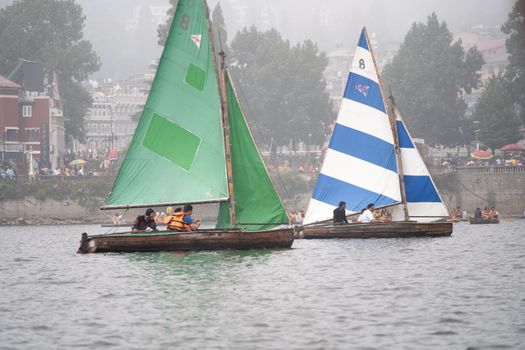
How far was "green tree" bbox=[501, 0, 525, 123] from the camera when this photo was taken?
148750 millimetres

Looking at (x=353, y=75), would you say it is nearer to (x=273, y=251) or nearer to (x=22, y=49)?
(x=273, y=251)

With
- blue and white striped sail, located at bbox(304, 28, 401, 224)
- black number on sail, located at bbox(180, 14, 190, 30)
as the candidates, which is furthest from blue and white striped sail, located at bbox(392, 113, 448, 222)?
black number on sail, located at bbox(180, 14, 190, 30)

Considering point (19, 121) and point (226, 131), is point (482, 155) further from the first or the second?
point (226, 131)

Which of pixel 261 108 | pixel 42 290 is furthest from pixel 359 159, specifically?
pixel 261 108

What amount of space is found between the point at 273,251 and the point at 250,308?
17621mm

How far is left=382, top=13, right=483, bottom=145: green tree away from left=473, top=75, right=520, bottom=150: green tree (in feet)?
16.3

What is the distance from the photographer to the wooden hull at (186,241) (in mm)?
54000

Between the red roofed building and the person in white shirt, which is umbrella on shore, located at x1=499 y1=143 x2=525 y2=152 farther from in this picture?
the person in white shirt

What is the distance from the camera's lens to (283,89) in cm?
16575

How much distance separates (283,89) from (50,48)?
1091 inches

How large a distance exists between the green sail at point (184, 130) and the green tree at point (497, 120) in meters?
93.8

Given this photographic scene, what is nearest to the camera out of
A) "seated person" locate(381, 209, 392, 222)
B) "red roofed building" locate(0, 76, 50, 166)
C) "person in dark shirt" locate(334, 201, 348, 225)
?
"person in dark shirt" locate(334, 201, 348, 225)

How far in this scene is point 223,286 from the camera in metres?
43.6

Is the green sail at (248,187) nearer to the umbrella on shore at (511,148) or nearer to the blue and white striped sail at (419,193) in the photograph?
the blue and white striped sail at (419,193)
